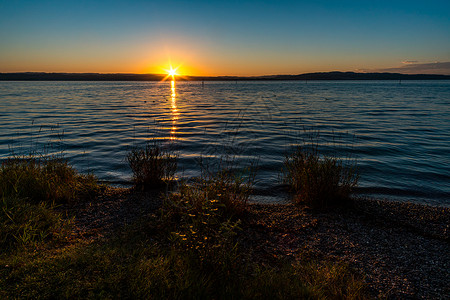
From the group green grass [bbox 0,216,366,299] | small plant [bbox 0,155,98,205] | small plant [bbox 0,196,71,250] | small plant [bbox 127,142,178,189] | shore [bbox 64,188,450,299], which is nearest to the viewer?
green grass [bbox 0,216,366,299]

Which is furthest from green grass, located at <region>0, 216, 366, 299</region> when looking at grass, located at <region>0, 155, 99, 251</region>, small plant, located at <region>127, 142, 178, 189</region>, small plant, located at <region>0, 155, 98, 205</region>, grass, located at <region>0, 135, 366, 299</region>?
small plant, located at <region>127, 142, 178, 189</region>

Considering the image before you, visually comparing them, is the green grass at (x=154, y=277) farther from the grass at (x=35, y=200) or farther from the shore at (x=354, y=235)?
the grass at (x=35, y=200)

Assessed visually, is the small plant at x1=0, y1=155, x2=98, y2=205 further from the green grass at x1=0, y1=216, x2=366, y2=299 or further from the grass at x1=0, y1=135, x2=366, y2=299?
the green grass at x1=0, y1=216, x2=366, y2=299

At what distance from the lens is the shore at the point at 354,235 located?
140 inches

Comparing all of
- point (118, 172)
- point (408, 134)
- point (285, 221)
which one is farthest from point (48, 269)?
point (408, 134)

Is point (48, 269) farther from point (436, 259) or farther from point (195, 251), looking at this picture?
point (436, 259)

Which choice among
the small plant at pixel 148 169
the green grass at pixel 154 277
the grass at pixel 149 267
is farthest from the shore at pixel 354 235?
the small plant at pixel 148 169

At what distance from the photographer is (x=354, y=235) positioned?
472cm

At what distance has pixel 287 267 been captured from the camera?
3.58 meters

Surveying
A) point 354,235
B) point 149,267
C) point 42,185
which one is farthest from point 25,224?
point 354,235

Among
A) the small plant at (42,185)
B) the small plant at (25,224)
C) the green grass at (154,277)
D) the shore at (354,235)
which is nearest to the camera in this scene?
the green grass at (154,277)

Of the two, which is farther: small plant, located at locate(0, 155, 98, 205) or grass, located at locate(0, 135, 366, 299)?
small plant, located at locate(0, 155, 98, 205)

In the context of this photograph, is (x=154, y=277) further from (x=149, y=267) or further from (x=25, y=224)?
(x=25, y=224)

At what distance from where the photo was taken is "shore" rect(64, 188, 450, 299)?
3.57 metres
